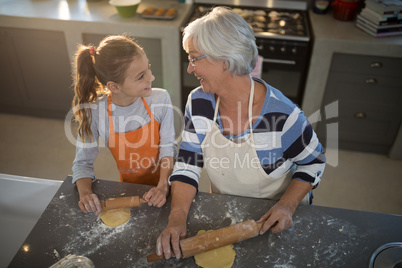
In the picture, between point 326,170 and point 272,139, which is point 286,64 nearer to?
point 326,170

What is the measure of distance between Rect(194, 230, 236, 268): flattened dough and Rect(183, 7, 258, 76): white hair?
58 cm

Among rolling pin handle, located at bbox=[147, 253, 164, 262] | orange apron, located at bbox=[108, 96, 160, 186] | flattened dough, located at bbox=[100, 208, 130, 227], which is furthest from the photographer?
orange apron, located at bbox=[108, 96, 160, 186]

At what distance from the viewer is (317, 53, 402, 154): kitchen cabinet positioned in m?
2.26

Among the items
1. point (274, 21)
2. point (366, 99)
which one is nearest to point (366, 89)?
point (366, 99)

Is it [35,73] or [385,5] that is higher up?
[385,5]

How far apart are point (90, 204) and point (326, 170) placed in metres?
1.93

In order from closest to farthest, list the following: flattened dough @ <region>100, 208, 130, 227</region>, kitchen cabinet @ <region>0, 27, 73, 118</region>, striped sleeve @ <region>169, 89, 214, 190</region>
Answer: flattened dough @ <region>100, 208, 130, 227</region> < striped sleeve @ <region>169, 89, 214, 190</region> < kitchen cabinet @ <region>0, 27, 73, 118</region>

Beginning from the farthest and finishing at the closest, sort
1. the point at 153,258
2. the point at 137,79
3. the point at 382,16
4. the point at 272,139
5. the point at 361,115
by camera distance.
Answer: the point at 361,115 < the point at 382,16 < the point at 137,79 < the point at 272,139 < the point at 153,258

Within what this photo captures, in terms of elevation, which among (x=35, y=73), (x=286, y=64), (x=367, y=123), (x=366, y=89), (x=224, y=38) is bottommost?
(x=367, y=123)

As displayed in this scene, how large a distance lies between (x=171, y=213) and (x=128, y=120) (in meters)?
0.49

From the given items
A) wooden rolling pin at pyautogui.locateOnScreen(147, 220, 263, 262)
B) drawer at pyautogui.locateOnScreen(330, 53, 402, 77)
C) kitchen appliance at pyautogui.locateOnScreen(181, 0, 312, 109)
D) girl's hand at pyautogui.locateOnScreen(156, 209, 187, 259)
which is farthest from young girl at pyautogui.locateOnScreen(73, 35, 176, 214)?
drawer at pyautogui.locateOnScreen(330, 53, 402, 77)

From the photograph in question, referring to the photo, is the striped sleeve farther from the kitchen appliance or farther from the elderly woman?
the kitchen appliance

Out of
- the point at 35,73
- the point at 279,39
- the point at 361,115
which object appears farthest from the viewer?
the point at 35,73

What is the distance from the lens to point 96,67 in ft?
4.31
